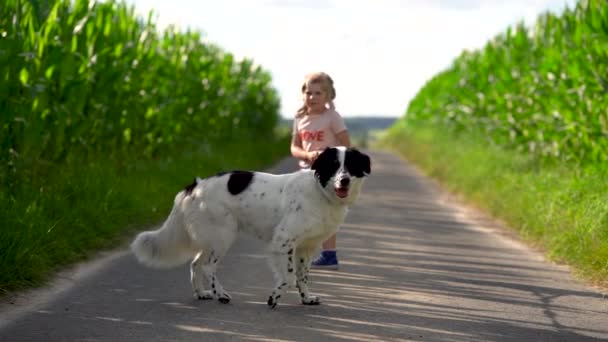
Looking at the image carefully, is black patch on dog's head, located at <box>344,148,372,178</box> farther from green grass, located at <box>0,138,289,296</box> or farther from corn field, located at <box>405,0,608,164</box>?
corn field, located at <box>405,0,608,164</box>

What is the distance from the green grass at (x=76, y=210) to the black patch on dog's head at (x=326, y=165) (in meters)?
2.44

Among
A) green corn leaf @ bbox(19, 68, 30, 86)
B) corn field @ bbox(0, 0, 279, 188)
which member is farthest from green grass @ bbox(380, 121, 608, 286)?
green corn leaf @ bbox(19, 68, 30, 86)

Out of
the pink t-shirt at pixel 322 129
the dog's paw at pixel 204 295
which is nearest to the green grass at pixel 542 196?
the pink t-shirt at pixel 322 129

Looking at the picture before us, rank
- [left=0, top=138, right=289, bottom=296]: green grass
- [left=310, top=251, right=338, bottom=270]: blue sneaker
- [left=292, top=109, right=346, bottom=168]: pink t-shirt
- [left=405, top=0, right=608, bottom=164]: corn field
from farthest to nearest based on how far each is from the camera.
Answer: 1. [left=405, top=0, right=608, bottom=164]: corn field
2. [left=310, top=251, right=338, bottom=270]: blue sneaker
3. [left=292, top=109, right=346, bottom=168]: pink t-shirt
4. [left=0, top=138, right=289, bottom=296]: green grass

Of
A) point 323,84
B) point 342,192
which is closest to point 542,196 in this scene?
point 323,84

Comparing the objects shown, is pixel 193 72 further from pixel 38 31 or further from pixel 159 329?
pixel 159 329

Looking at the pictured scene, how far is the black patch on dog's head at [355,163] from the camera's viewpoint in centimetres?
738

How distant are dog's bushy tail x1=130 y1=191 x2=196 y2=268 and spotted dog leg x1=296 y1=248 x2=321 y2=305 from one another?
0.86 m

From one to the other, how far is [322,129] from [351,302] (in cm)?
192

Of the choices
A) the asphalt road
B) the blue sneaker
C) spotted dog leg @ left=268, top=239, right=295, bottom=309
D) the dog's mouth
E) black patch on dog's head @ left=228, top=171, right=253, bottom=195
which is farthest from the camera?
the blue sneaker

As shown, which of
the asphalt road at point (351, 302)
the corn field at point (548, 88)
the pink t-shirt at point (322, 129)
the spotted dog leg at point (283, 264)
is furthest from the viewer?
the corn field at point (548, 88)

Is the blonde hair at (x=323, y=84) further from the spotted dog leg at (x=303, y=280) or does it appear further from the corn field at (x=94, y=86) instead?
the corn field at (x=94, y=86)

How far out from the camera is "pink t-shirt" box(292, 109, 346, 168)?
360 inches

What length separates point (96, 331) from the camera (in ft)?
21.0
